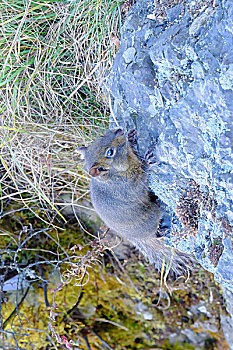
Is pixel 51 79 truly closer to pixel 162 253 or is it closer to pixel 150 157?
pixel 150 157

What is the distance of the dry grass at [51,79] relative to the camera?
2.95 metres

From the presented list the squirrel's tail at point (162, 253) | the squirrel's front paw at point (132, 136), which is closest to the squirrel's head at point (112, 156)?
the squirrel's front paw at point (132, 136)

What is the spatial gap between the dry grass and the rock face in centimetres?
46

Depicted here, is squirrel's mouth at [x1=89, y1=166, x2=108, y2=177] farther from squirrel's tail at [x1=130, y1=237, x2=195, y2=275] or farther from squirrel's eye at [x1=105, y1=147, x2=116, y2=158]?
squirrel's tail at [x1=130, y1=237, x2=195, y2=275]

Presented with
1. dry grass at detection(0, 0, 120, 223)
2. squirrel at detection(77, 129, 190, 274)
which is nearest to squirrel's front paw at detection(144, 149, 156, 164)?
squirrel at detection(77, 129, 190, 274)

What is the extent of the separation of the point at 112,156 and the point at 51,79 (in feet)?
3.74

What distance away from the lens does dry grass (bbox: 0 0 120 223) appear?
9.68ft

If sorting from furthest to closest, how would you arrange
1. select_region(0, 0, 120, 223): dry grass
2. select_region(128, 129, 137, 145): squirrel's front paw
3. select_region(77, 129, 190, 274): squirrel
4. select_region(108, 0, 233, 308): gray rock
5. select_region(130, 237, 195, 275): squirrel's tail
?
select_region(130, 237, 195, 275): squirrel's tail
select_region(0, 0, 120, 223): dry grass
select_region(128, 129, 137, 145): squirrel's front paw
select_region(77, 129, 190, 274): squirrel
select_region(108, 0, 233, 308): gray rock

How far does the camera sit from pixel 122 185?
269 cm

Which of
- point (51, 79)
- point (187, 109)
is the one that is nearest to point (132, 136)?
point (187, 109)

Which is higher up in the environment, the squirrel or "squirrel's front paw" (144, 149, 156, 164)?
"squirrel's front paw" (144, 149, 156, 164)

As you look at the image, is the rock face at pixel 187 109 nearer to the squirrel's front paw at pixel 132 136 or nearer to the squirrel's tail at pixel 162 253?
the squirrel's front paw at pixel 132 136

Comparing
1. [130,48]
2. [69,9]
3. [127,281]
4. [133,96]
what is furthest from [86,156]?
[127,281]

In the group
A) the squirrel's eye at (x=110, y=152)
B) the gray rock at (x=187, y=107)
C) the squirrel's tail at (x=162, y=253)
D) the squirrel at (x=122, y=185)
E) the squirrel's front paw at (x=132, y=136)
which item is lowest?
the squirrel's tail at (x=162, y=253)
